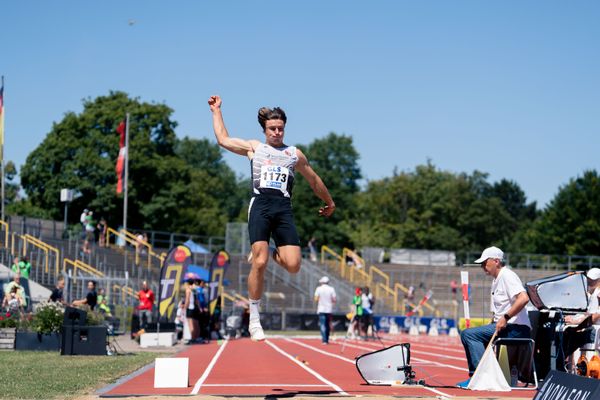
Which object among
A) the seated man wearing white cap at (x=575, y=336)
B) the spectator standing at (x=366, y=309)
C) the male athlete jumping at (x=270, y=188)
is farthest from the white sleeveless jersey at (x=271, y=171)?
the spectator standing at (x=366, y=309)

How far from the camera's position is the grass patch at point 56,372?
1112 cm

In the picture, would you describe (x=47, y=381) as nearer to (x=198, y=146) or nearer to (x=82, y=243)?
(x=82, y=243)

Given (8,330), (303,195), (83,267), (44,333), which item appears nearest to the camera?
(44,333)

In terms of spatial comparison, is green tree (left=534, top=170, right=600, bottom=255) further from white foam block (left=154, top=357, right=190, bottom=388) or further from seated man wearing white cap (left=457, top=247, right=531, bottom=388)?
white foam block (left=154, top=357, right=190, bottom=388)

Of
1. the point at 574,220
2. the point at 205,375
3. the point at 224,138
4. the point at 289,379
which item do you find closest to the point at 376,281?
the point at 574,220

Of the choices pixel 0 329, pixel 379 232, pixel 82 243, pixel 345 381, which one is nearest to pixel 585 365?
pixel 345 381

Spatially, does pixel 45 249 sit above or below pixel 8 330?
above

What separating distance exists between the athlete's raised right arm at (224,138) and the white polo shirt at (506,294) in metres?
3.51

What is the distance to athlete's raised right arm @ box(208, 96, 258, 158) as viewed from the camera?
1040cm

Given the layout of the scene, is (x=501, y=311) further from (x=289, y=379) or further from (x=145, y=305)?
(x=145, y=305)

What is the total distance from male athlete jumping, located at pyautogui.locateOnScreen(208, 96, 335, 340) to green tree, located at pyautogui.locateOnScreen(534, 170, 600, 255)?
74188 millimetres

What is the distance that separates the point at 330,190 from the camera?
9419 cm

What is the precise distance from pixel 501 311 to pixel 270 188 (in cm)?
344

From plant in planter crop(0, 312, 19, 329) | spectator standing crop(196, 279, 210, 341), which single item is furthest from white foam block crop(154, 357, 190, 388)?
spectator standing crop(196, 279, 210, 341)
